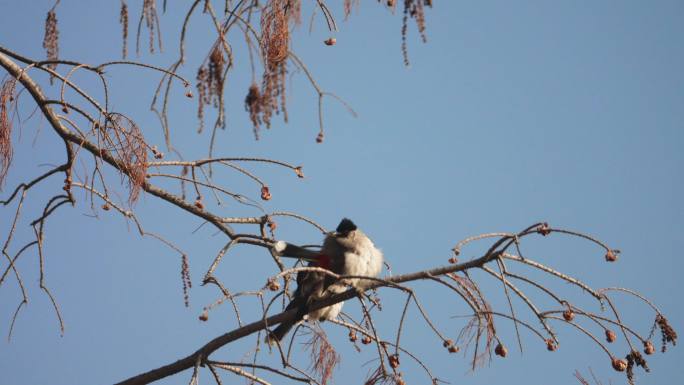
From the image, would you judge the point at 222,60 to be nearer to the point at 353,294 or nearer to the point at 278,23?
the point at 278,23

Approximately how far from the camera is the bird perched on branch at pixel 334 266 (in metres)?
5.02

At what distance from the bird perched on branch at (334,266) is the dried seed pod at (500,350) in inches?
55.9

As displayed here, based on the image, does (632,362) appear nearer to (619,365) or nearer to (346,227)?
(619,365)

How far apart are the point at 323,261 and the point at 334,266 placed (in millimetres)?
159

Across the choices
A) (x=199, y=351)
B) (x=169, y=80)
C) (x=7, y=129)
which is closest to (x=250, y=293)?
(x=199, y=351)

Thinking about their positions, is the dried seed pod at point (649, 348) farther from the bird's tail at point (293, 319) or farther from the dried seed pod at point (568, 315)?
the bird's tail at point (293, 319)

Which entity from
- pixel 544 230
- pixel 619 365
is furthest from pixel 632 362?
pixel 544 230

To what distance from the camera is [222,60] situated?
3.26 metres

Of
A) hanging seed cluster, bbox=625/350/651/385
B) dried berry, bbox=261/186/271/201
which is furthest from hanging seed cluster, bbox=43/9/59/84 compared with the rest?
hanging seed cluster, bbox=625/350/651/385

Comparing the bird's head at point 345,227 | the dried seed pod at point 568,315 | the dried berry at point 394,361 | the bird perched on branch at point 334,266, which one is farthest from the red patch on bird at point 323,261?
the dried seed pod at point 568,315

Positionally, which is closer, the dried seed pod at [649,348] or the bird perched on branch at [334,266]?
the dried seed pod at [649,348]

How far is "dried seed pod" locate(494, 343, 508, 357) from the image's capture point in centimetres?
347

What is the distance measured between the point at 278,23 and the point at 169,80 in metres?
0.72

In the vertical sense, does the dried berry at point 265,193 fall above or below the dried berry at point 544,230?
above
